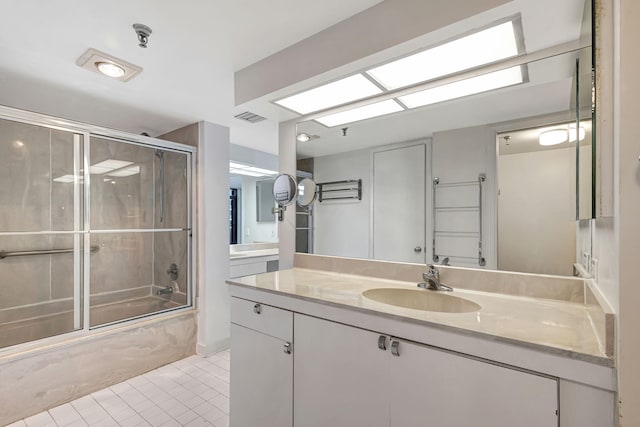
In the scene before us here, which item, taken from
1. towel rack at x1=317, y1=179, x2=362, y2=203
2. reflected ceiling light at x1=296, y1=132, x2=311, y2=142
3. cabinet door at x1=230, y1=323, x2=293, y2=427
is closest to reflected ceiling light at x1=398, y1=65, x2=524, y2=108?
towel rack at x1=317, y1=179, x2=362, y2=203

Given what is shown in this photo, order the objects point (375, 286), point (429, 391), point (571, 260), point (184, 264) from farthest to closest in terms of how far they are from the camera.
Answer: point (184, 264), point (375, 286), point (571, 260), point (429, 391)

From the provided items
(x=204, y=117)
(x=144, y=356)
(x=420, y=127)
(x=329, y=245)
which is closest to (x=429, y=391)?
(x=329, y=245)

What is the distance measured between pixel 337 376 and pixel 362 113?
4.90 ft

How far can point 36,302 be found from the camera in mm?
2641

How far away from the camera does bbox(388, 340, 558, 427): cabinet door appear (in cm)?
87

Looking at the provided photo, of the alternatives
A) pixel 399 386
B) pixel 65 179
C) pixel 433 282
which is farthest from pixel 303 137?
pixel 65 179

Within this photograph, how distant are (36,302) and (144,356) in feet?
3.56

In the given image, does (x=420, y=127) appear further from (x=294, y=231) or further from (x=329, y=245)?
(x=294, y=231)

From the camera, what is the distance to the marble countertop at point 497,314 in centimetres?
87

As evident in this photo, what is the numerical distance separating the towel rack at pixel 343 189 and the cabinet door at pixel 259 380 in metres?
1.01

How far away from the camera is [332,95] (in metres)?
1.84

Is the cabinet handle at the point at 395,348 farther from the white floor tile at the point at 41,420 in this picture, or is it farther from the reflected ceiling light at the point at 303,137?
the white floor tile at the point at 41,420

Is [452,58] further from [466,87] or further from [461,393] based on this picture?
[461,393]

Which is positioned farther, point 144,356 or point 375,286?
point 144,356
